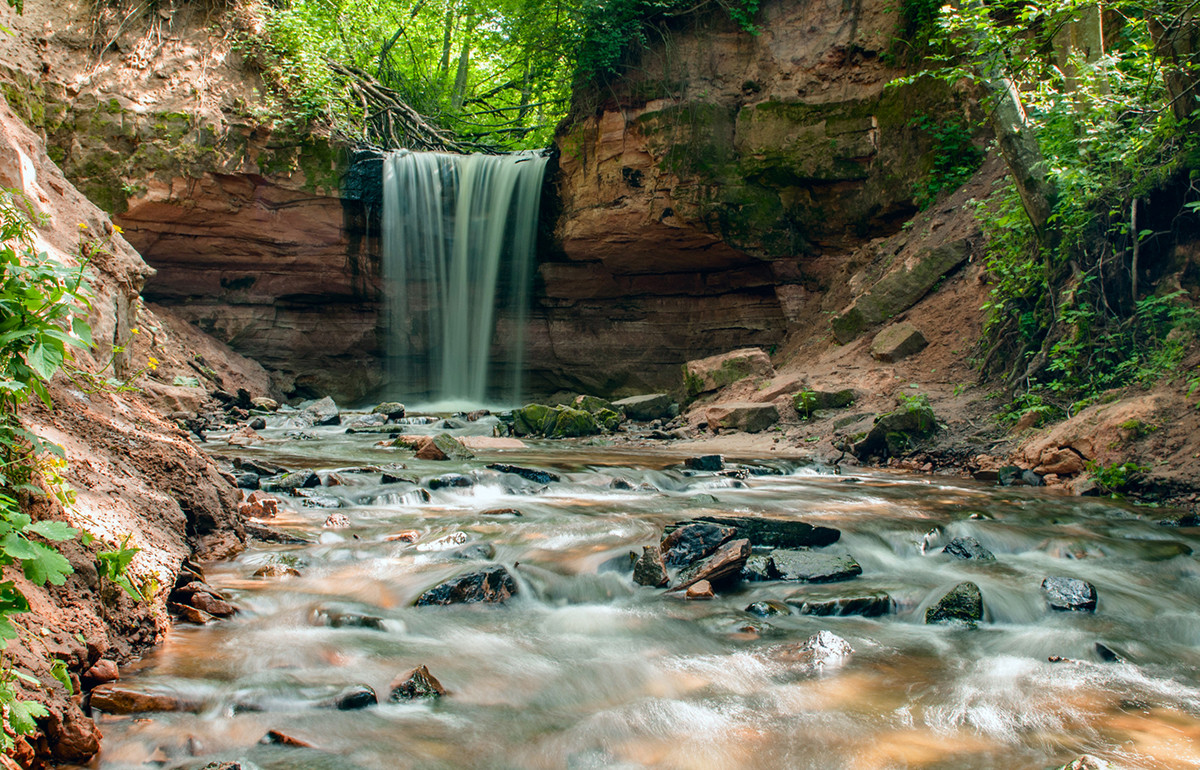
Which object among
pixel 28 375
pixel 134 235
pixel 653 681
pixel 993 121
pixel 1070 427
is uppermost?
pixel 993 121

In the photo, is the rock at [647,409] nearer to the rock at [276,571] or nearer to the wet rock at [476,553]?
the wet rock at [476,553]

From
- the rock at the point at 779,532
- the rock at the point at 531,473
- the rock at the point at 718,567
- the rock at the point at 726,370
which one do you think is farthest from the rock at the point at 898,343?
the rock at the point at 718,567

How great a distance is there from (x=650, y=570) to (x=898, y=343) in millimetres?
7276

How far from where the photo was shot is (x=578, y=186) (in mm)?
13773

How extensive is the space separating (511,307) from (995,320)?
9.93 m

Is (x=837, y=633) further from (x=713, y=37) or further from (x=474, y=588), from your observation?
(x=713, y=37)

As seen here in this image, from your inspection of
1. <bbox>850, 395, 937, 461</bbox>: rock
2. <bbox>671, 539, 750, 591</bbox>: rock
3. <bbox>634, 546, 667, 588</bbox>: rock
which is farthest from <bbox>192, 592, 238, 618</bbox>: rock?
<bbox>850, 395, 937, 461</bbox>: rock

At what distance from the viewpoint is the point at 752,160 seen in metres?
12.9

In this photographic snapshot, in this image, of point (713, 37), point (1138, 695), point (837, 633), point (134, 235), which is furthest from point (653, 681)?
point (134, 235)

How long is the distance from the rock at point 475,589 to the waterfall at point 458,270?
1169 centimetres

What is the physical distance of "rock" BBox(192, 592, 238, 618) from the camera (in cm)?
291

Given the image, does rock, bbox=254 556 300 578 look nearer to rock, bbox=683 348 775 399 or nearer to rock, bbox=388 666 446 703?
rock, bbox=388 666 446 703

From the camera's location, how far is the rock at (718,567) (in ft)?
12.0

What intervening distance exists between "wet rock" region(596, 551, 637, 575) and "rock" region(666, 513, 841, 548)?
0.31 meters
